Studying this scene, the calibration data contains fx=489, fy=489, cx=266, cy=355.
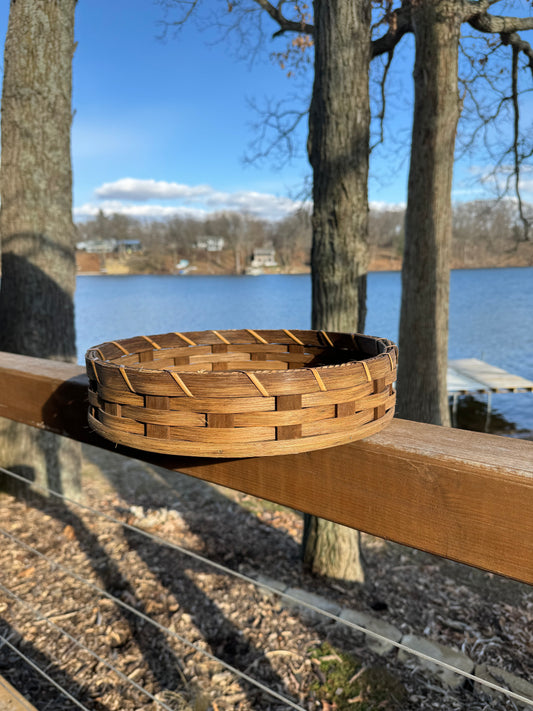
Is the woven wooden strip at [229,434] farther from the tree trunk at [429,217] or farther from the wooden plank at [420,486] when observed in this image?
the tree trunk at [429,217]

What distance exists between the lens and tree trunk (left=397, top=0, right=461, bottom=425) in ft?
13.8

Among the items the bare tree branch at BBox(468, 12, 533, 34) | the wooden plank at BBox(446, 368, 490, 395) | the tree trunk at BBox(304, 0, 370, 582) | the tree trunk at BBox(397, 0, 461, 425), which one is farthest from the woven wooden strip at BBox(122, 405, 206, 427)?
the wooden plank at BBox(446, 368, 490, 395)

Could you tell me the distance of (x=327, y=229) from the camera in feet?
9.59

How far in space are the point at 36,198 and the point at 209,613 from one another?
290 cm

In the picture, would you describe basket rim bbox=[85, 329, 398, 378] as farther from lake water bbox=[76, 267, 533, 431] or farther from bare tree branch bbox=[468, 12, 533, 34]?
lake water bbox=[76, 267, 533, 431]

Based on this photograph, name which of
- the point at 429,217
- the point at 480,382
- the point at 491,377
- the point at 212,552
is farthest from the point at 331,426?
the point at 491,377

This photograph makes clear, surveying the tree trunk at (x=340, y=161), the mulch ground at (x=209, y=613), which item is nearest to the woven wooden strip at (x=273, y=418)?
the mulch ground at (x=209, y=613)

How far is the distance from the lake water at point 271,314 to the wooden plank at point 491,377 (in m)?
0.96

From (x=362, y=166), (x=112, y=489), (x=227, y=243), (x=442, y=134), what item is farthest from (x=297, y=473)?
(x=227, y=243)

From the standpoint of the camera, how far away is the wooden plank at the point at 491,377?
8.59 metres

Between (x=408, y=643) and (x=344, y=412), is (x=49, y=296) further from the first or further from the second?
(x=344, y=412)

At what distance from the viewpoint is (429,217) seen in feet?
14.4

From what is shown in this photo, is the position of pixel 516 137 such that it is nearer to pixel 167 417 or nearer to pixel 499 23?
pixel 499 23

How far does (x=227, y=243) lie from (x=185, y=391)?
36.5 metres
